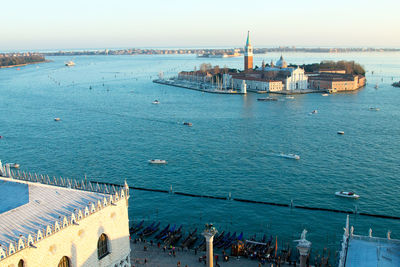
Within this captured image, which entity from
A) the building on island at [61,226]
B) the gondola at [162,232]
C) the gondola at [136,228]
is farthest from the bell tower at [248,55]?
the building on island at [61,226]

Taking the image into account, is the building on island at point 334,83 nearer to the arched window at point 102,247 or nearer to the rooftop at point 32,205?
the arched window at point 102,247

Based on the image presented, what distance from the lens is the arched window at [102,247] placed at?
34.1 feet

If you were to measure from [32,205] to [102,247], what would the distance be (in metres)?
2.03

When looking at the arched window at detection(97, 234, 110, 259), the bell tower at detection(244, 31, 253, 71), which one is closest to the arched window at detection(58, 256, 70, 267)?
the arched window at detection(97, 234, 110, 259)

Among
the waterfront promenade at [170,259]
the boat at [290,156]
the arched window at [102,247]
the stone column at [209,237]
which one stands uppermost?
the stone column at [209,237]

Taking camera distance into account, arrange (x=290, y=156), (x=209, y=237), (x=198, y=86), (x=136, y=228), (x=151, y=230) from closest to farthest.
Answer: (x=209, y=237), (x=151, y=230), (x=136, y=228), (x=290, y=156), (x=198, y=86)

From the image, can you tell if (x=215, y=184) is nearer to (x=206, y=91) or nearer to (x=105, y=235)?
(x=105, y=235)

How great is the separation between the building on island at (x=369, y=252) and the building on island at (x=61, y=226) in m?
5.75

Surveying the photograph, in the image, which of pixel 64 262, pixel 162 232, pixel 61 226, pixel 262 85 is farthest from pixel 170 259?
pixel 262 85

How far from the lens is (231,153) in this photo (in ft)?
85.6

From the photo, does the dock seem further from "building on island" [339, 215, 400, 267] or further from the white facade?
"building on island" [339, 215, 400, 267]

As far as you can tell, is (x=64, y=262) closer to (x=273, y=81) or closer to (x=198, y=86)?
(x=273, y=81)

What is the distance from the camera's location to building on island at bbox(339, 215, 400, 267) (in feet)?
31.0

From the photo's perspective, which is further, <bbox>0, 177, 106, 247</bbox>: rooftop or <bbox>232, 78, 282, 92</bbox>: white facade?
<bbox>232, 78, 282, 92</bbox>: white facade
